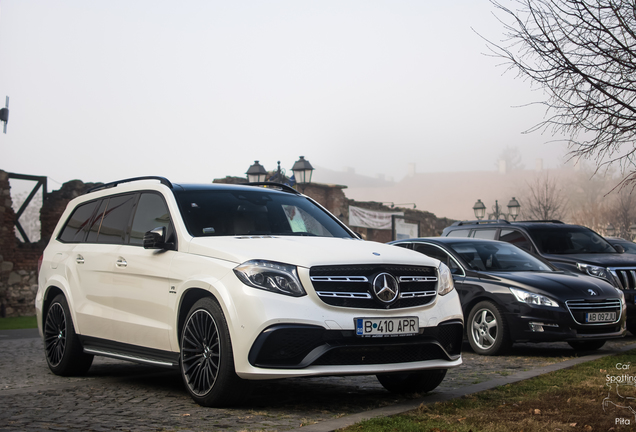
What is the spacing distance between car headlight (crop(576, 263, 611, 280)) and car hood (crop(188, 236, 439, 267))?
670 centimetres

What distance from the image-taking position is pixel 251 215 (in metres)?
6.57

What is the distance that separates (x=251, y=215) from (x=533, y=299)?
14.3 ft

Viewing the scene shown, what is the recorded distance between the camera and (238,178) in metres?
26.6

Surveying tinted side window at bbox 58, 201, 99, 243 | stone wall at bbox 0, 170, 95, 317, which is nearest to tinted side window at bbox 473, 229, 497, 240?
tinted side window at bbox 58, 201, 99, 243

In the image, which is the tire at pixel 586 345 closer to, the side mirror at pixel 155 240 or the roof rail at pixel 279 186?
the roof rail at pixel 279 186

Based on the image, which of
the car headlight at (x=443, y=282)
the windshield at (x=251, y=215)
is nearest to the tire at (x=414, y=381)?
the car headlight at (x=443, y=282)

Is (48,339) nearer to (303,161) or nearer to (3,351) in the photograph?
(3,351)

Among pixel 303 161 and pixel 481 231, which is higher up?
pixel 303 161

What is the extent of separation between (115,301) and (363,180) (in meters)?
150

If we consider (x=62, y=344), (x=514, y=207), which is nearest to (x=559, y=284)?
(x=62, y=344)

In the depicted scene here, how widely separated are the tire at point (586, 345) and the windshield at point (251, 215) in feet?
15.4

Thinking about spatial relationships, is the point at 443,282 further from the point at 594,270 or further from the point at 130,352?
the point at 594,270

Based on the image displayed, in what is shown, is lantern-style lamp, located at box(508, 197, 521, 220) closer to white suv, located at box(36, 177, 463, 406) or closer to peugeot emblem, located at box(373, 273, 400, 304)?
white suv, located at box(36, 177, 463, 406)

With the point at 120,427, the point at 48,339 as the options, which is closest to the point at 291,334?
the point at 120,427
